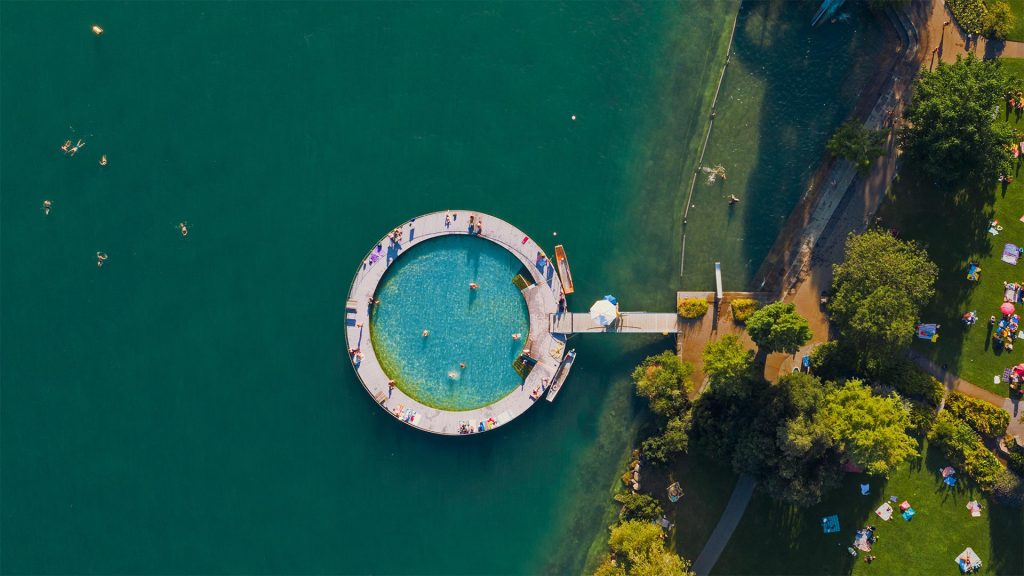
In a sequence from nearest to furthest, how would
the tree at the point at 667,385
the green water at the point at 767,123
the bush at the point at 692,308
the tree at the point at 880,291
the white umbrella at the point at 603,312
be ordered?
Answer: the tree at the point at 880,291, the tree at the point at 667,385, the white umbrella at the point at 603,312, the bush at the point at 692,308, the green water at the point at 767,123

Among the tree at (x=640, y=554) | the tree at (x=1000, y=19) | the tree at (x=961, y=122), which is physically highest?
the tree at (x=1000, y=19)

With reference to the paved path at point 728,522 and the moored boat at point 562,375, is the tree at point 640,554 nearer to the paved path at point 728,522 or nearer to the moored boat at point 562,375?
the paved path at point 728,522

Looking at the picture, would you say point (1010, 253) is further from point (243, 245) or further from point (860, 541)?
point (243, 245)

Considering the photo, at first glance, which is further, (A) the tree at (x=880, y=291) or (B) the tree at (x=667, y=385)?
(B) the tree at (x=667, y=385)

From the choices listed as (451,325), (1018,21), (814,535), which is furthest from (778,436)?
(1018,21)

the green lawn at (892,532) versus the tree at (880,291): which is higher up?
the tree at (880,291)

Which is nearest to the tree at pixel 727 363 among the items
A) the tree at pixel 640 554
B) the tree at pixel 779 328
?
the tree at pixel 779 328

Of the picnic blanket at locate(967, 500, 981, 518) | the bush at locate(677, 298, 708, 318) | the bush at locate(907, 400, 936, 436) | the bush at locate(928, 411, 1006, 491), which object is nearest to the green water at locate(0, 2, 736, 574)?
the bush at locate(677, 298, 708, 318)
